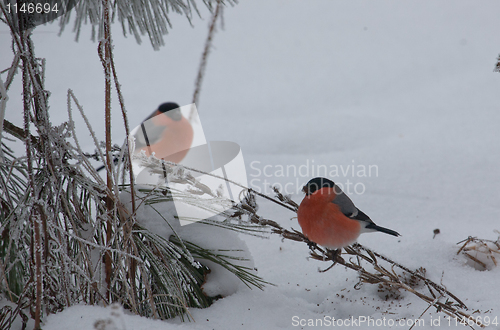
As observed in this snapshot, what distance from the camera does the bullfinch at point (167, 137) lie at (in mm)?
2059

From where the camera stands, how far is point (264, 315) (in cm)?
120

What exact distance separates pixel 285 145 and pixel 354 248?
5.22 ft

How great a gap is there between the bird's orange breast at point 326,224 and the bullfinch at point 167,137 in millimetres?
930

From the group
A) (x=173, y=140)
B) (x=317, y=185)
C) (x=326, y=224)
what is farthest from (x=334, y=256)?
(x=173, y=140)

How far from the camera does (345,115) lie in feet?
10.0

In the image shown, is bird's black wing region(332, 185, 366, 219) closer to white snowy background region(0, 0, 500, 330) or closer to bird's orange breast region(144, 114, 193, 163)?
white snowy background region(0, 0, 500, 330)

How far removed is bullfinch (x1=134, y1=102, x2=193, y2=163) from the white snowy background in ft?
1.72

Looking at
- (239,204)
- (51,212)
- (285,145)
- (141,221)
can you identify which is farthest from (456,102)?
(51,212)

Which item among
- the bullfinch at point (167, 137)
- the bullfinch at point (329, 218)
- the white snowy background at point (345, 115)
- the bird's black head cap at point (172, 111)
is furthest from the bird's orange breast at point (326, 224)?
the bird's black head cap at point (172, 111)

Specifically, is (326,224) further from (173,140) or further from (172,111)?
(172,111)

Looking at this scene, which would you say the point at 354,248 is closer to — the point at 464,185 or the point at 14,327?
the point at 14,327

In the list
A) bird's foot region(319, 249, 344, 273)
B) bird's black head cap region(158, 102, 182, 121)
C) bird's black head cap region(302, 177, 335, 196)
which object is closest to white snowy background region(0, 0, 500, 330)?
bird's foot region(319, 249, 344, 273)

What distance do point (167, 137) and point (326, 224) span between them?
1.22 m

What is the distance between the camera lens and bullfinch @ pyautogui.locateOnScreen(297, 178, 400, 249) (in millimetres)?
1204
